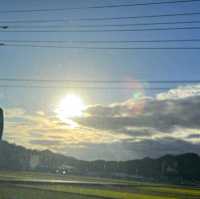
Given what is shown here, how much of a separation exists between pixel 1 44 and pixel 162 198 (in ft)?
138

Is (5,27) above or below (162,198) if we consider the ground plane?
above

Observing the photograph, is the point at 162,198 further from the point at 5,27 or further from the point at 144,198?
the point at 5,27

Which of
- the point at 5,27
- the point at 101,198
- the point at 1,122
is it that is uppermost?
the point at 5,27

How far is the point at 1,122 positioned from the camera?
32375 mm

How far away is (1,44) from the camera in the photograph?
36906mm

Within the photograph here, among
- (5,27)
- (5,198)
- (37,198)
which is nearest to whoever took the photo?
(5,27)

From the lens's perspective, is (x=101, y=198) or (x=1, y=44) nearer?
(x=1, y=44)

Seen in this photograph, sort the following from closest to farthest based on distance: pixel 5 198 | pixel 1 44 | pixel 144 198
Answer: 1. pixel 1 44
2. pixel 5 198
3. pixel 144 198

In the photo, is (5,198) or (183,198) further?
(183,198)

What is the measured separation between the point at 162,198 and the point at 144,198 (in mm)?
4489

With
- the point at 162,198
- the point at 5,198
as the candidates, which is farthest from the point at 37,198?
the point at 162,198

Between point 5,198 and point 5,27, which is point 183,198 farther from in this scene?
point 5,27

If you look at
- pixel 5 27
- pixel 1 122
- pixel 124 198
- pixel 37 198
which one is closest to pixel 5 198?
pixel 37 198

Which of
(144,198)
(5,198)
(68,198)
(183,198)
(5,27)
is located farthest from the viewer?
(183,198)
